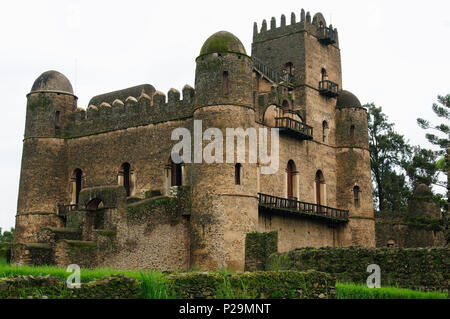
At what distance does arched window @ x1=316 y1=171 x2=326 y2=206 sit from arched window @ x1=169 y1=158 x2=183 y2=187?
325 inches

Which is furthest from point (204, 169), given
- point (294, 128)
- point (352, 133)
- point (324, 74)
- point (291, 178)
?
point (324, 74)

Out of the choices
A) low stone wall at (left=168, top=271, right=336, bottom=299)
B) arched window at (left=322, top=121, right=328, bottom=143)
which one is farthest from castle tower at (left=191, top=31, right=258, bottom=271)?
low stone wall at (left=168, top=271, right=336, bottom=299)

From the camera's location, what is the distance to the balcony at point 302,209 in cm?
2961

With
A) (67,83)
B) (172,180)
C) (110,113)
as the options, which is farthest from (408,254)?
(67,83)

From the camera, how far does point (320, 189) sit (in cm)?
3519

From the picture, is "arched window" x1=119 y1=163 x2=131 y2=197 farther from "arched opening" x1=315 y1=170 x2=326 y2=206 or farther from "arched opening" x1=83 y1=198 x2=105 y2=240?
"arched opening" x1=315 y1=170 x2=326 y2=206

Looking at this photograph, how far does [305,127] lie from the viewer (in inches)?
1330

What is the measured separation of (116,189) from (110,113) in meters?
6.92

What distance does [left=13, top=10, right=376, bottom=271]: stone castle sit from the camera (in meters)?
26.5

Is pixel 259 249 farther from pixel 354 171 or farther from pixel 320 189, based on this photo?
pixel 354 171

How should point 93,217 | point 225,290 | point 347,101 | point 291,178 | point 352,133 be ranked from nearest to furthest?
point 225,290, point 93,217, point 291,178, point 352,133, point 347,101

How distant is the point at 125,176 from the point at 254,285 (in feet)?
67.8

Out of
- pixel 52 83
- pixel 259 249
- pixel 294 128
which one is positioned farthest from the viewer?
pixel 52 83
